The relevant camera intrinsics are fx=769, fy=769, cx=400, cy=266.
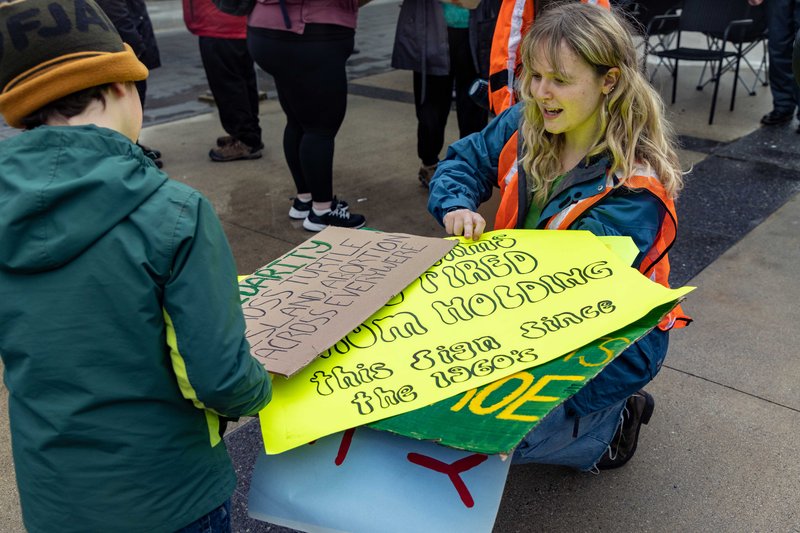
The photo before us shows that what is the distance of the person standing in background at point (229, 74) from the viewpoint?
514cm

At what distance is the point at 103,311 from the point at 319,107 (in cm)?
280

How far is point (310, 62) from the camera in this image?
378 cm

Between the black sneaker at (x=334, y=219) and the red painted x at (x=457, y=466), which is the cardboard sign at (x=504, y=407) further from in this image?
the black sneaker at (x=334, y=219)

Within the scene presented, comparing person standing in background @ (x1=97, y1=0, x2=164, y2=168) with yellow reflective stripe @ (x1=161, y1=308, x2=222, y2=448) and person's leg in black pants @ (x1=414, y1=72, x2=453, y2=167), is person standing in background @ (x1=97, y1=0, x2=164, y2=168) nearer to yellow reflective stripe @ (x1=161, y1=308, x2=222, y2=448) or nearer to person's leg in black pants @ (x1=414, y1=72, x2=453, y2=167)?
person's leg in black pants @ (x1=414, y1=72, x2=453, y2=167)

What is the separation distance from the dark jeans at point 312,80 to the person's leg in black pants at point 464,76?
0.75 metres

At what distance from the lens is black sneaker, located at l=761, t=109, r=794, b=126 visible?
19.5 ft

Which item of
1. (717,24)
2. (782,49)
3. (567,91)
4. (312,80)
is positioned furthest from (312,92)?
(717,24)

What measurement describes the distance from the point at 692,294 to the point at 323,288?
224cm

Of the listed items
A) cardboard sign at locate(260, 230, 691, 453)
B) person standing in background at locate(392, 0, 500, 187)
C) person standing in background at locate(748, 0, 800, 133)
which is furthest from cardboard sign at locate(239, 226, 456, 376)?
person standing in background at locate(748, 0, 800, 133)

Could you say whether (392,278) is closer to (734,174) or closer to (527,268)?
(527,268)

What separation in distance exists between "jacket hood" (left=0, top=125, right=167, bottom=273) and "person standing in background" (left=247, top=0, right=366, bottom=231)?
2.62 m

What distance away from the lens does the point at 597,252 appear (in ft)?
6.13

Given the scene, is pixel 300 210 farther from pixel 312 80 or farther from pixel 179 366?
pixel 179 366

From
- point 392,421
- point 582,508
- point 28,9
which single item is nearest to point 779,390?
point 582,508
